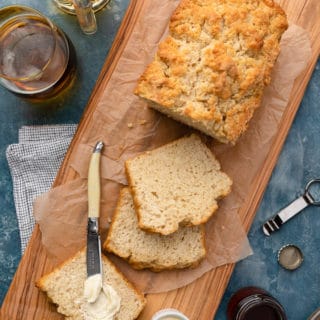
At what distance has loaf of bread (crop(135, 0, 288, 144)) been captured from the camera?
3.10 m

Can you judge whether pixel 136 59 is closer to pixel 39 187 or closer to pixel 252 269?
pixel 39 187

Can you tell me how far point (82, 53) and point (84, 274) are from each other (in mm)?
1477

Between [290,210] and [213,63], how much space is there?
1.26 metres

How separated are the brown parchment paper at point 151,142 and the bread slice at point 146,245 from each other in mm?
80

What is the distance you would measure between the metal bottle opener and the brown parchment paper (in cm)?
31

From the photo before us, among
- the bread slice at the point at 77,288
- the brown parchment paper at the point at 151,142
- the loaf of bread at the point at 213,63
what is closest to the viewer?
the loaf of bread at the point at 213,63

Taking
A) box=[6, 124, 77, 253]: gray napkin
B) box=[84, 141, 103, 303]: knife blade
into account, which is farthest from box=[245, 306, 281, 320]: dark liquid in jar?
box=[6, 124, 77, 253]: gray napkin

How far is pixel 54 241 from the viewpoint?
11.1 ft

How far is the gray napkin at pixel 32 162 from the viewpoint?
140 inches

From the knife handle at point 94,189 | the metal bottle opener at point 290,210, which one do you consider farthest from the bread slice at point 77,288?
the metal bottle opener at point 290,210

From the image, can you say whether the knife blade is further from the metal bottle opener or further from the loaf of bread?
the metal bottle opener

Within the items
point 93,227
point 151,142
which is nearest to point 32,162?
point 93,227

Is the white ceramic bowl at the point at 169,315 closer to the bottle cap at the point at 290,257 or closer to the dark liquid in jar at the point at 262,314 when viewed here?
the dark liquid in jar at the point at 262,314

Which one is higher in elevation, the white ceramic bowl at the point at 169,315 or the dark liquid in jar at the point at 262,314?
the dark liquid in jar at the point at 262,314
